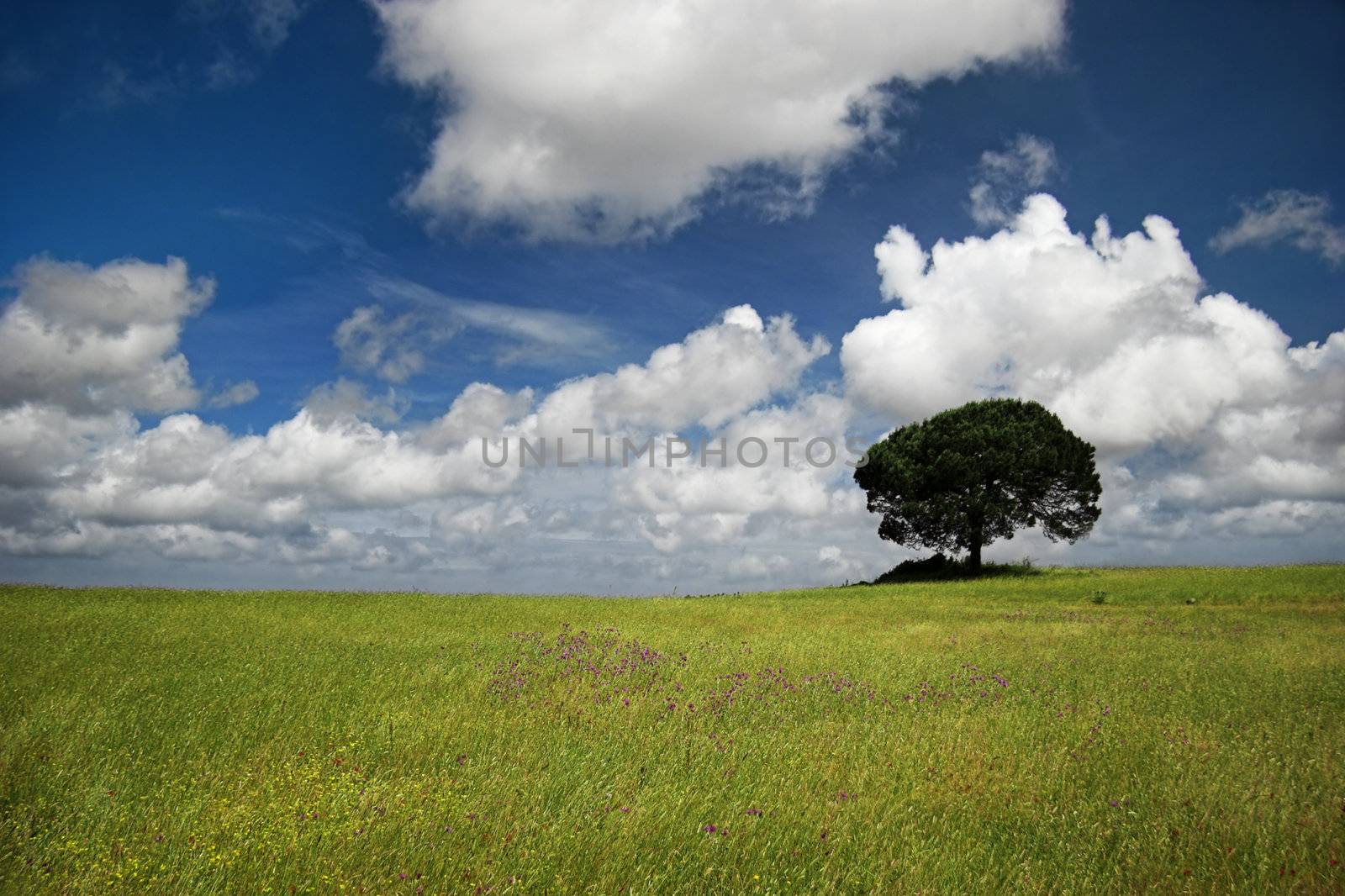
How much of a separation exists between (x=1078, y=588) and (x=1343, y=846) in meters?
31.7

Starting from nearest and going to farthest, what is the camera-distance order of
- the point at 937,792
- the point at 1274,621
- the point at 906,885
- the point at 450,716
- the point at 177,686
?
the point at 906,885, the point at 937,792, the point at 450,716, the point at 177,686, the point at 1274,621

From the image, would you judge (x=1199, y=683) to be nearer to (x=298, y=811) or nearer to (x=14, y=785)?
(x=298, y=811)

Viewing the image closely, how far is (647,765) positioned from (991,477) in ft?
138

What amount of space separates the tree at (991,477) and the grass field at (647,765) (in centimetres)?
2719

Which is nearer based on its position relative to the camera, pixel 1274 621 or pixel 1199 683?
pixel 1199 683

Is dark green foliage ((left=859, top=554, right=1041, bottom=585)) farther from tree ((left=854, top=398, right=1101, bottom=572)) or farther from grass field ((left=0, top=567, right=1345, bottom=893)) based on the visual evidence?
grass field ((left=0, top=567, right=1345, bottom=893))

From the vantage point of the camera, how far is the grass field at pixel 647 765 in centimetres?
566

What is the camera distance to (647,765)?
802 centimetres

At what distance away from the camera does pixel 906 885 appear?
5.69 meters

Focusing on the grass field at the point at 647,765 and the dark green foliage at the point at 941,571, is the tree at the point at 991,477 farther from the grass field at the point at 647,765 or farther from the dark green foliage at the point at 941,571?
the grass field at the point at 647,765

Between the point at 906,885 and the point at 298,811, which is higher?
the point at 298,811

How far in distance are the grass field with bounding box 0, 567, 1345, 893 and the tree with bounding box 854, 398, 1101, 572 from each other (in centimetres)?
2719

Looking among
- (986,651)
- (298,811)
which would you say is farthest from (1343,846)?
(986,651)

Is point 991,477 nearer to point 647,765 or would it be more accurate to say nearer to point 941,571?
point 941,571
